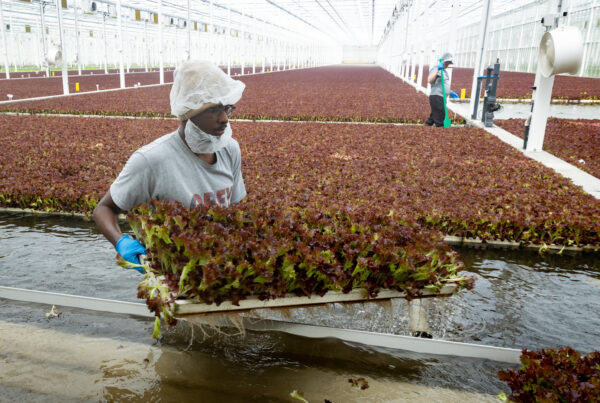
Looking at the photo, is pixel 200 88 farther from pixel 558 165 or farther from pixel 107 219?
pixel 558 165

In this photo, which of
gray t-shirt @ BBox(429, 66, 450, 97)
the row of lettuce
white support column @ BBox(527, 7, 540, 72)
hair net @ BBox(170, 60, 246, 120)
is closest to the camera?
hair net @ BBox(170, 60, 246, 120)

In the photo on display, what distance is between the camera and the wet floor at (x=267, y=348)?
283 centimetres

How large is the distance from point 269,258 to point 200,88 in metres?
1.04

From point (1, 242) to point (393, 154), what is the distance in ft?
22.7

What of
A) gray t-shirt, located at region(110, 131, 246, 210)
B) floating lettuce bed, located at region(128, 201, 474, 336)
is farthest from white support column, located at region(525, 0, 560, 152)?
gray t-shirt, located at region(110, 131, 246, 210)

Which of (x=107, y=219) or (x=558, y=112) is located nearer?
(x=107, y=219)

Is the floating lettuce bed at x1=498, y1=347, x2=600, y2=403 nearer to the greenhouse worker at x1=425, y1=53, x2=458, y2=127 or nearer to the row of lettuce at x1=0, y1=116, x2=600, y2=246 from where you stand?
the row of lettuce at x1=0, y1=116, x2=600, y2=246

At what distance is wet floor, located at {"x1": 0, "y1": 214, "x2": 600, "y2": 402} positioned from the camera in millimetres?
2831

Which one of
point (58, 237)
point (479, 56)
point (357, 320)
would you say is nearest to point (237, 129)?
point (58, 237)

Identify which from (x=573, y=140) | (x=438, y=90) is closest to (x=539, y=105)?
(x=573, y=140)

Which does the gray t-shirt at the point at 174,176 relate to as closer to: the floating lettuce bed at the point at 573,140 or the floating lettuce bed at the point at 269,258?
the floating lettuce bed at the point at 269,258

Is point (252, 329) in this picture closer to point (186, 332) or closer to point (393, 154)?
point (186, 332)

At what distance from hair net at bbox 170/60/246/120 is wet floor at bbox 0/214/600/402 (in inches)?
66.1

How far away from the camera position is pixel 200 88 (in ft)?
8.59
